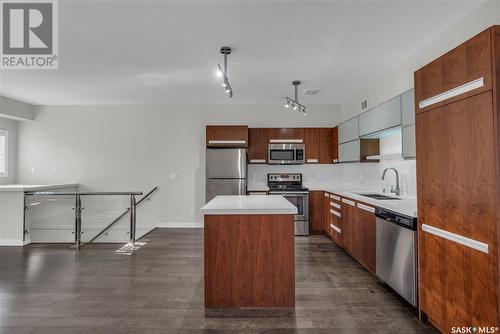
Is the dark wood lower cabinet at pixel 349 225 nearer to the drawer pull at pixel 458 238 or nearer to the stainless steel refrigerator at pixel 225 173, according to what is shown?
the drawer pull at pixel 458 238

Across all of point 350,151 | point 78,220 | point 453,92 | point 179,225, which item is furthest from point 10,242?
point 453,92

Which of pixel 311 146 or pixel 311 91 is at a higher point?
pixel 311 91

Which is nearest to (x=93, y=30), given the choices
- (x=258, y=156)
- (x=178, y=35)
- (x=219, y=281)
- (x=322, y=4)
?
(x=178, y=35)

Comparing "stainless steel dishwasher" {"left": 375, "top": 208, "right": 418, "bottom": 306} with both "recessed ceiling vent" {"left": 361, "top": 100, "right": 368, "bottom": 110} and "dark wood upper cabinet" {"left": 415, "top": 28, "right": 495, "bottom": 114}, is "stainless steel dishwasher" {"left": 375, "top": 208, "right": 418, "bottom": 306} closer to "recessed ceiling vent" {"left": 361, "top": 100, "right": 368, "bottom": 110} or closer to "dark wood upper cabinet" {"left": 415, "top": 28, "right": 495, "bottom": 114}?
"dark wood upper cabinet" {"left": 415, "top": 28, "right": 495, "bottom": 114}

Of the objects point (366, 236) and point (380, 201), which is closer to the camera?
point (380, 201)

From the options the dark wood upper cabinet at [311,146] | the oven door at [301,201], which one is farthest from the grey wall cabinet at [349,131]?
the oven door at [301,201]

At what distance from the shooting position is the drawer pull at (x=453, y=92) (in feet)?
5.40

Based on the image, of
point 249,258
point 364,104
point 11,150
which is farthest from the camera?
point 11,150

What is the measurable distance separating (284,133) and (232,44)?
2762 millimetres

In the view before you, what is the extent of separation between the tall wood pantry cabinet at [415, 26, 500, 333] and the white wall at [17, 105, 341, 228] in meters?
3.93

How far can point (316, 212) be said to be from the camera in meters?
5.16

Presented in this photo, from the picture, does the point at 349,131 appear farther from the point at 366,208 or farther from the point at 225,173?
the point at 225,173

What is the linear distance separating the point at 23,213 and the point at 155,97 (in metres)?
2.92

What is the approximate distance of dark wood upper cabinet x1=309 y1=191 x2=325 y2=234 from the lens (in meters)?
5.12
